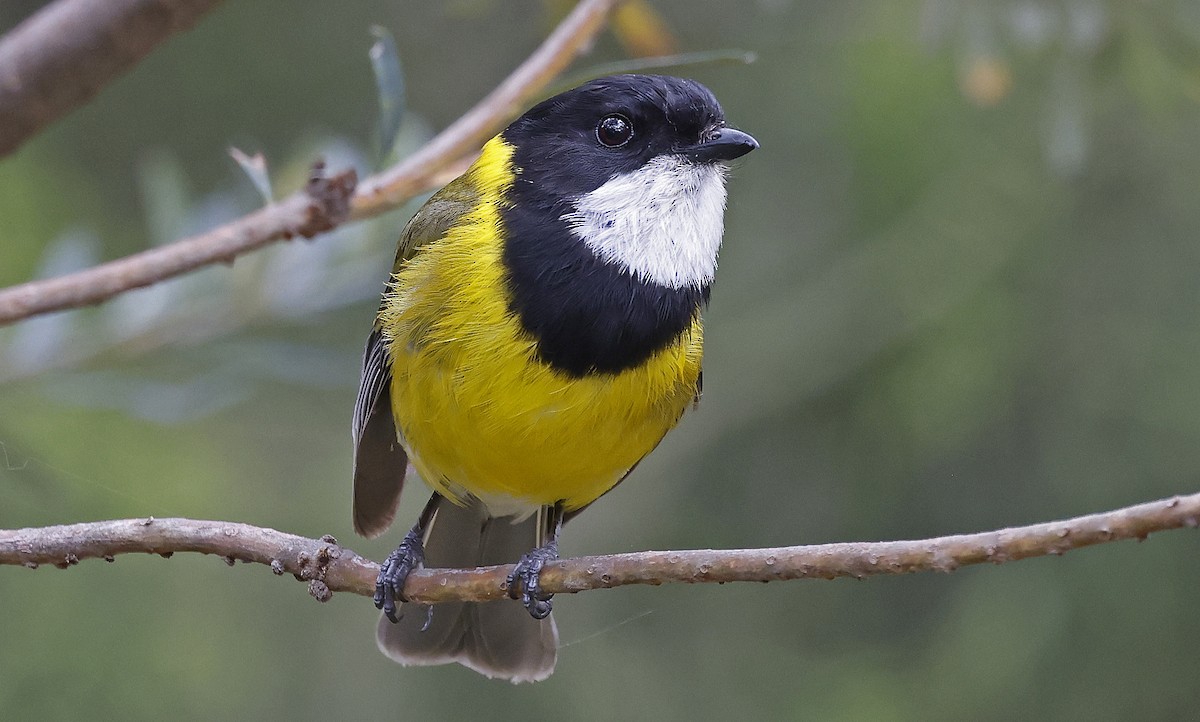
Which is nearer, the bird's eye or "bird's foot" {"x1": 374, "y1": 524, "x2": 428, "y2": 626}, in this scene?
"bird's foot" {"x1": 374, "y1": 524, "x2": 428, "y2": 626}

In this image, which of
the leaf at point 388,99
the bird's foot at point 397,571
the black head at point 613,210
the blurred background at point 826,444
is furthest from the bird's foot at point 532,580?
the blurred background at point 826,444

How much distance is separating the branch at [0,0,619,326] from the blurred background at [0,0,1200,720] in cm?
95

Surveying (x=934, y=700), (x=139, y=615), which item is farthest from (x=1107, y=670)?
→ (x=139, y=615)

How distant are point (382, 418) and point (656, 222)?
877 mm

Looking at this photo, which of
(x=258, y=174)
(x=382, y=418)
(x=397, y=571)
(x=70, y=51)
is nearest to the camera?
(x=70, y=51)

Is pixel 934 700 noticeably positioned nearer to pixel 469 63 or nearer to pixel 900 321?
pixel 900 321

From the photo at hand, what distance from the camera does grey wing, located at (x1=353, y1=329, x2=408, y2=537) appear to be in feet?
10.1

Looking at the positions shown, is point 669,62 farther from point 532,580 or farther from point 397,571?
point 397,571

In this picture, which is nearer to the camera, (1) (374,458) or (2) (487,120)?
(2) (487,120)

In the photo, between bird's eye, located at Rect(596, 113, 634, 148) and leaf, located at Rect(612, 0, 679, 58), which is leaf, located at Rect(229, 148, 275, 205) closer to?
bird's eye, located at Rect(596, 113, 634, 148)

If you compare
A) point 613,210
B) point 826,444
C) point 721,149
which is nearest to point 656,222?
point 613,210

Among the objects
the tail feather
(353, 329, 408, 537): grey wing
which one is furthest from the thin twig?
the tail feather

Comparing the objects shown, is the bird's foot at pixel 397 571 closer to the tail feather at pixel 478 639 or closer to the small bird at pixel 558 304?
the small bird at pixel 558 304

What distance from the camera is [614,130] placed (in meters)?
2.83
